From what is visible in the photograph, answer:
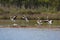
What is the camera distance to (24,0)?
52906mm

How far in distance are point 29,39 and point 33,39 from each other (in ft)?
0.94

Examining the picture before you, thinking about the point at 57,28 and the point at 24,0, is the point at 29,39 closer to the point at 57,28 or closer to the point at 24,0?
the point at 57,28

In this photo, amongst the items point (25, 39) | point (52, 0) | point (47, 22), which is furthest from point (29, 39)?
point (52, 0)

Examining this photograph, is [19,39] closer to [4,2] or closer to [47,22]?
[47,22]

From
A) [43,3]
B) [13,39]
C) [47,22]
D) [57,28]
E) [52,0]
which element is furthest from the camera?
[43,3]

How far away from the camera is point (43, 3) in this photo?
5253 centimetres

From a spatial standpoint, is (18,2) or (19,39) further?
(18,2)

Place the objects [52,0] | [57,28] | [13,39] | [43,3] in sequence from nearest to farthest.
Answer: [13,39] < [57,28] < [52,0] < [43,3]

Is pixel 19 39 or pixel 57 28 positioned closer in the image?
pixel 19 39

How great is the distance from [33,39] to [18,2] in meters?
38.4

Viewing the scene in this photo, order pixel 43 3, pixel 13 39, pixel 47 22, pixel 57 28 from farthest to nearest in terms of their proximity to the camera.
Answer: pixel 43 3
pixel 47 22
pixel 57 28
pixel 13 39

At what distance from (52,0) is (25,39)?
107ft

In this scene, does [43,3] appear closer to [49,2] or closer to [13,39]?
[49,2]

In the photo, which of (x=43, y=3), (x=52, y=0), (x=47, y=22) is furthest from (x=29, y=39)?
(x=43, y=3)
